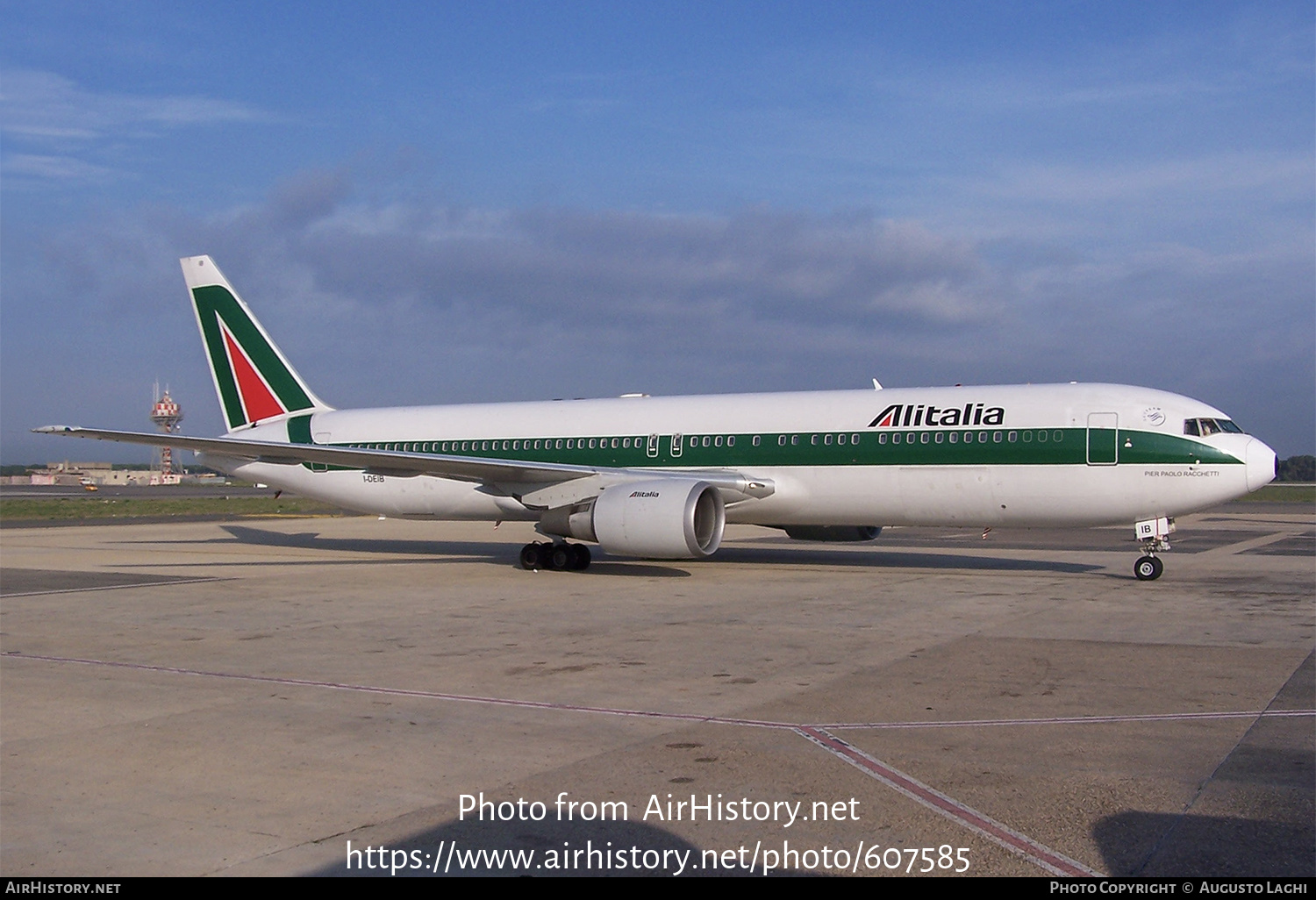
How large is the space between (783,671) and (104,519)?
34.9m

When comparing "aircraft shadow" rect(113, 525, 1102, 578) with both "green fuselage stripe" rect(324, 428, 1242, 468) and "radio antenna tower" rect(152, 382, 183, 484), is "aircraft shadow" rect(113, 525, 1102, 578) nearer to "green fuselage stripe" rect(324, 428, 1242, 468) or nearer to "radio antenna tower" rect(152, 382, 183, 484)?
"green fuselage stripe" rect(324, 428, 1242, 468)

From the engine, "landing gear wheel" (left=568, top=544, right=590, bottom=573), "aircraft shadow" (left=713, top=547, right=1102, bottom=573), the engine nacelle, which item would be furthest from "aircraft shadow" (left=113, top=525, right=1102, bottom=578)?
the engine

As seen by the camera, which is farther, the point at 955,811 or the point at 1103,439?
the point at 1103,439

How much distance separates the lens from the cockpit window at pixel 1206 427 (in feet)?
54.5

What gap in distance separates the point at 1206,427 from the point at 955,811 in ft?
43.8

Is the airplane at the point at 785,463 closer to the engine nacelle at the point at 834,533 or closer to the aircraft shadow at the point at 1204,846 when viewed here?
the engine nacelle at the point at 834,533

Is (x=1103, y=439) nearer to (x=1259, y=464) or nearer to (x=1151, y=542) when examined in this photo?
(x=1151, y=542)

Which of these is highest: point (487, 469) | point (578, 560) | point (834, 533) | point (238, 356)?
point (238, 356)

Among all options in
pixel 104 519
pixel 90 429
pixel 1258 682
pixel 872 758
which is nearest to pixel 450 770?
pixel 872 758

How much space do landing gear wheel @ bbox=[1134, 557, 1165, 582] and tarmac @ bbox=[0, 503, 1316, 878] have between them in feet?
4.39

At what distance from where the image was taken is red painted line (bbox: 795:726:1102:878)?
484 cm

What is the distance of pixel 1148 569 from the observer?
17125mm

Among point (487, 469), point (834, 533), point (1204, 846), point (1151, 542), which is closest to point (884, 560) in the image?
point (834, 533)
